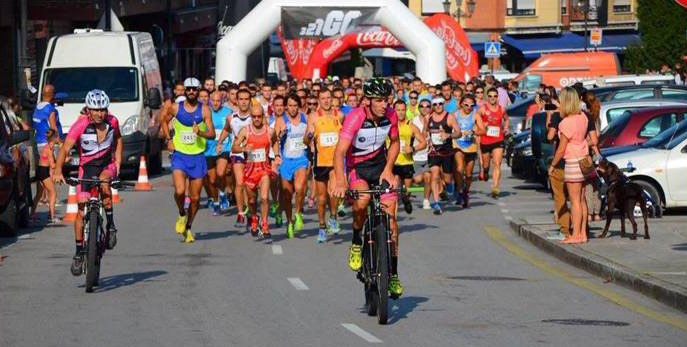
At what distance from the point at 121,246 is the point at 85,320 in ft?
22.0

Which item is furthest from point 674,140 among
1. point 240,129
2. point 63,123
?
point 63,123

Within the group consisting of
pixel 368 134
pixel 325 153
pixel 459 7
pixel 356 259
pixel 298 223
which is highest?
pixel 459 7

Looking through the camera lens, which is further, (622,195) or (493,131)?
(493,131)

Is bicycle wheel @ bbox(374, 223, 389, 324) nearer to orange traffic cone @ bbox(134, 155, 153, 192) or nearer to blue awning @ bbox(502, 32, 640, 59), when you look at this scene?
orange traffic cone @ bbox(134, 155, 153, 192)

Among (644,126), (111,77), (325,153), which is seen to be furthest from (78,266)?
(111,77)

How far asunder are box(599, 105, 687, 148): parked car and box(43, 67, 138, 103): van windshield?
11.0 metres

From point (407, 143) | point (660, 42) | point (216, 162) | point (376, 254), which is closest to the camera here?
point (376, 254)

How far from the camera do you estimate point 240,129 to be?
71.1 feet

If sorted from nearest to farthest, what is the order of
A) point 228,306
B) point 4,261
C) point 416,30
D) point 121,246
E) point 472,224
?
point 228,306, point 4,261, point 121,246, point 472,224, point 416,30

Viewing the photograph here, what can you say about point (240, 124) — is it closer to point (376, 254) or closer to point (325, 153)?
point (325, 153)

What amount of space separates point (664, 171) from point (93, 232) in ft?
31.6

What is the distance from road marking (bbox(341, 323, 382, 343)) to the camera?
1201 centimetres

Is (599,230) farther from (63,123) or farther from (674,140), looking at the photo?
(63,123)

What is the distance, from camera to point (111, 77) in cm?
3275
